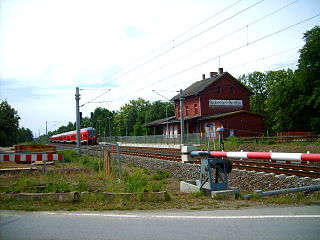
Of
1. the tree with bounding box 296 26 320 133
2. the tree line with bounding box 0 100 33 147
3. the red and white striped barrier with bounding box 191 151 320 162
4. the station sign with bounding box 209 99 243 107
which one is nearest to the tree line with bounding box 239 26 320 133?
the tree with bounding box 296 26 320 133

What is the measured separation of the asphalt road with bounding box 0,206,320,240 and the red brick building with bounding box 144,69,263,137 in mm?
36630

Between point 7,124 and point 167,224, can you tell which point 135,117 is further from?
point 167,224

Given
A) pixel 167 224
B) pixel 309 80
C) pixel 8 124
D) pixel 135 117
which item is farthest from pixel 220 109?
pixel 167 224

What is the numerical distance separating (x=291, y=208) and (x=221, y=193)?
2027 millimetres

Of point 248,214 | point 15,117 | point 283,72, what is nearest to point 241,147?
point 248,214

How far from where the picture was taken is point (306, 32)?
43.0m

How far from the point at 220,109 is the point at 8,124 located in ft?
112

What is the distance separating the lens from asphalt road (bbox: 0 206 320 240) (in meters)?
5.25

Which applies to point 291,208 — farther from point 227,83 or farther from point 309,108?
point 227,83

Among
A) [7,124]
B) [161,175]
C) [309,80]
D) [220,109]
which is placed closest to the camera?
[161,175]

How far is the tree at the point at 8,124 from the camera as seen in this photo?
2047 inches

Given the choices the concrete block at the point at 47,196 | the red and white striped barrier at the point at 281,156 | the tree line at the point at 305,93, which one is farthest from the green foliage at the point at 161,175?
the tree line at the point at 305,93

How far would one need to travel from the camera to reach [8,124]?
53.3 m

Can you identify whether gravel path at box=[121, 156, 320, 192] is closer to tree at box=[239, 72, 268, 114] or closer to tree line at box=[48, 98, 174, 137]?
tree line at box=[48, 98, 174, 137]
